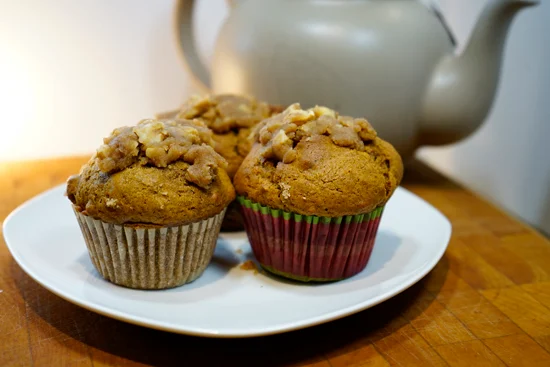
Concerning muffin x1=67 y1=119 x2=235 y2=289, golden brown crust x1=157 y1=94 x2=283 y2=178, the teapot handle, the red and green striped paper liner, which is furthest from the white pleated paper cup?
the teapot handle

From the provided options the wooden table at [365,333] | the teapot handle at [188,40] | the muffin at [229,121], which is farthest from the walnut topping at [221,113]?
the teapot handle at [188,40]

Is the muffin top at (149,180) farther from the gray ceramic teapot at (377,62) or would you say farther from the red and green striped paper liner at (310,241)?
the gray ceramic teapot at (377,62)

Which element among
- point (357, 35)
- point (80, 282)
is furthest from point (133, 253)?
point (357, 35)

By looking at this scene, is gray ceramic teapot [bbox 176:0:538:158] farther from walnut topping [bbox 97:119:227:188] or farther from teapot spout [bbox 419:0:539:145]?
walnut topping [bbox 97:119:227:188]

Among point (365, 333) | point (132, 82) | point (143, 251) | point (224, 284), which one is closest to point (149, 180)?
point (143, 251)

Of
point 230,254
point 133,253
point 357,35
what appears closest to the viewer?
point 133,253

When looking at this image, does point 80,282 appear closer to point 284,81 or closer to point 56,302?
point 56,302

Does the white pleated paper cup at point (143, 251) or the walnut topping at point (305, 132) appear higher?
the walnut topping at point (305, 132)
